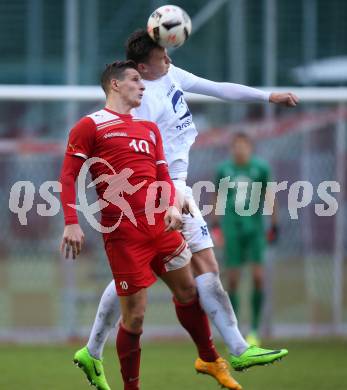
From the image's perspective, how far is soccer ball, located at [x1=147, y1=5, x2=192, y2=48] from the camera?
21.7 feet

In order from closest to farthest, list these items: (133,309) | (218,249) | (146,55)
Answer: (133,309) → (146,55) → (218,249)

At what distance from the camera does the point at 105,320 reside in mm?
6891

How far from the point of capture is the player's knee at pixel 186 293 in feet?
22.3

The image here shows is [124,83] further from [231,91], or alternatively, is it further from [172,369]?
[172,369]

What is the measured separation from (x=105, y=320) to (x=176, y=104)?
4.80 ft

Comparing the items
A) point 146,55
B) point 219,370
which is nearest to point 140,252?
point 219,370

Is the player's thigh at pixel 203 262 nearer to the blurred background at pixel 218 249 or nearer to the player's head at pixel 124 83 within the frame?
the player's head at pixel 124 83

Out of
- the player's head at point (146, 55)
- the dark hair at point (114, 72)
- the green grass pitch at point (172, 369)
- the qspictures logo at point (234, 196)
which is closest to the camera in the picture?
the dark hair at point (114, 72)

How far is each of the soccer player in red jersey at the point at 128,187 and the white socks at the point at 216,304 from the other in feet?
0.73

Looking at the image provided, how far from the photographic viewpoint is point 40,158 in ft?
37.9

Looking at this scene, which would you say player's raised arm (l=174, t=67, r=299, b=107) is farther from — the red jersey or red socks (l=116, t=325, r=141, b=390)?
red socks (l=116, t=325, r=141, b=390)

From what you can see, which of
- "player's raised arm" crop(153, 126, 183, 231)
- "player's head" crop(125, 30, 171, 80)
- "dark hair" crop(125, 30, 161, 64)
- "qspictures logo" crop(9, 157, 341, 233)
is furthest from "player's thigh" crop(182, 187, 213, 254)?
"qspictures logo" crop(9, 157, 341, 233)

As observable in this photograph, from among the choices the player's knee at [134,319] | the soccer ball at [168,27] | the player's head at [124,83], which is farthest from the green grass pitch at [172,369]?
the soccer ball at [168,27]

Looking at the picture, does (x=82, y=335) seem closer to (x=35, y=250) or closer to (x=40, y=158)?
(x=35, y=250)
